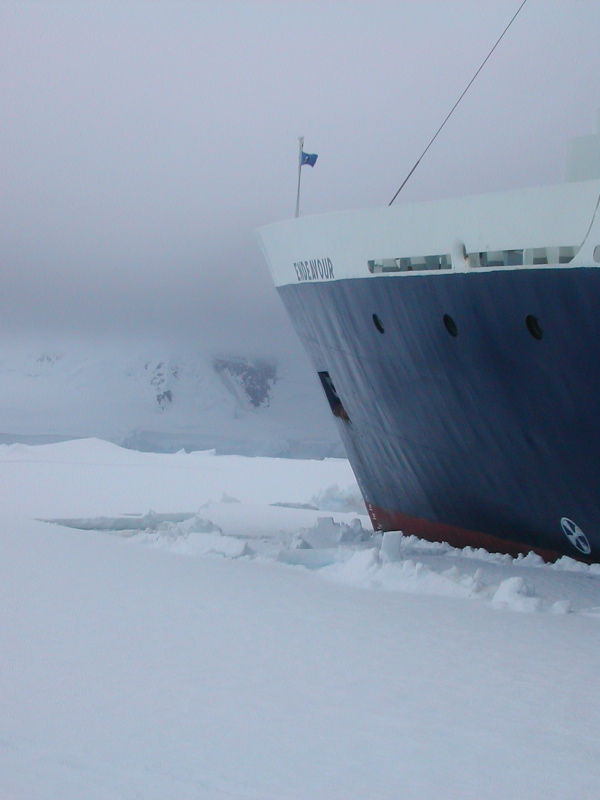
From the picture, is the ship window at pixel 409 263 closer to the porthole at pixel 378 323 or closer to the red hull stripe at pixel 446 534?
the porthole at pixel 378 323

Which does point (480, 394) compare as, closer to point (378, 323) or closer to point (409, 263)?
point (409, 263)

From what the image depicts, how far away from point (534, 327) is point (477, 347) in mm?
791

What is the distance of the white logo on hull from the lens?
786cm

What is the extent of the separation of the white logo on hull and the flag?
6256mm

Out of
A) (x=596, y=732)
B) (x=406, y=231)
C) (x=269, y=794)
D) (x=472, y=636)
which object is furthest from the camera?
(x=406, y=231)

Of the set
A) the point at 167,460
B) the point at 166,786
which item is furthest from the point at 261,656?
the point at 167,460

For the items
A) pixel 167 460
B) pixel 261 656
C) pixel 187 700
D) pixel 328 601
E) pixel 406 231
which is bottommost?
pixel 167 460

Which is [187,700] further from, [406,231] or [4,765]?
[406,231]

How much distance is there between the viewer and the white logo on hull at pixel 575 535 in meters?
7.86

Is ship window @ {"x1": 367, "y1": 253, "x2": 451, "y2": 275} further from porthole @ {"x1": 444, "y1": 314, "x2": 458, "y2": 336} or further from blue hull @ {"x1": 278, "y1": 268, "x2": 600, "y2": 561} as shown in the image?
porthole @ {"x1": 444, "y1": 314, "x2": 458, "y2": 336}

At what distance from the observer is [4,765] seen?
3068 mm

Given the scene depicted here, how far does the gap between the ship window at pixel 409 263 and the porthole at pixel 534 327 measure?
1143mm

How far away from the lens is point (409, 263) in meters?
8.73

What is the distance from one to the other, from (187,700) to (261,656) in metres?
0.88
